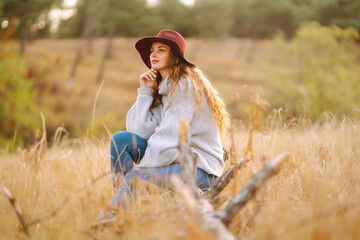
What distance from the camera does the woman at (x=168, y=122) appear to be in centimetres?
207

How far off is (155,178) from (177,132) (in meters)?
0.35

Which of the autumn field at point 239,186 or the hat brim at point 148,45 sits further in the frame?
the hat brim at point 148,45

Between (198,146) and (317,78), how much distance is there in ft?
35.2

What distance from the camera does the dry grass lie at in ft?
4.02

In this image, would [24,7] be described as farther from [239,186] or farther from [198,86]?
[239,186]

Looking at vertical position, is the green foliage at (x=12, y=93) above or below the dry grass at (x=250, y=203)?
below

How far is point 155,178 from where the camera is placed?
6.54 feet

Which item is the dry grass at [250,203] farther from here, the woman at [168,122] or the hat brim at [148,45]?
the hat brim at [148,45]

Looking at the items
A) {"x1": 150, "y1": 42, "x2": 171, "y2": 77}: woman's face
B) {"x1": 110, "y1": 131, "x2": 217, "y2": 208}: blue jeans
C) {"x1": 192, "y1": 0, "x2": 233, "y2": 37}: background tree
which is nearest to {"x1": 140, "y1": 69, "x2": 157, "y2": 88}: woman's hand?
{"x1": 150, "y1": 42, "x2": 171, "y2": 77}: woman's face

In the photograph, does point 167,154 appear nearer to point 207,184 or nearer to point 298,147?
point 207,184

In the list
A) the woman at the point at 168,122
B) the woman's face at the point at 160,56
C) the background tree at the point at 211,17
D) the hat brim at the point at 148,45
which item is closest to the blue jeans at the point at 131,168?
the woman at the point at 168,122

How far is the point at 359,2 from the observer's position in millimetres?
19984

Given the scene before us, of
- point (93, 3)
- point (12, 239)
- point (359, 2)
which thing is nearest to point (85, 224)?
point (12, 239)

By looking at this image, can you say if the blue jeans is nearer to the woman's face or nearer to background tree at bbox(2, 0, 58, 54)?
the woman's face
